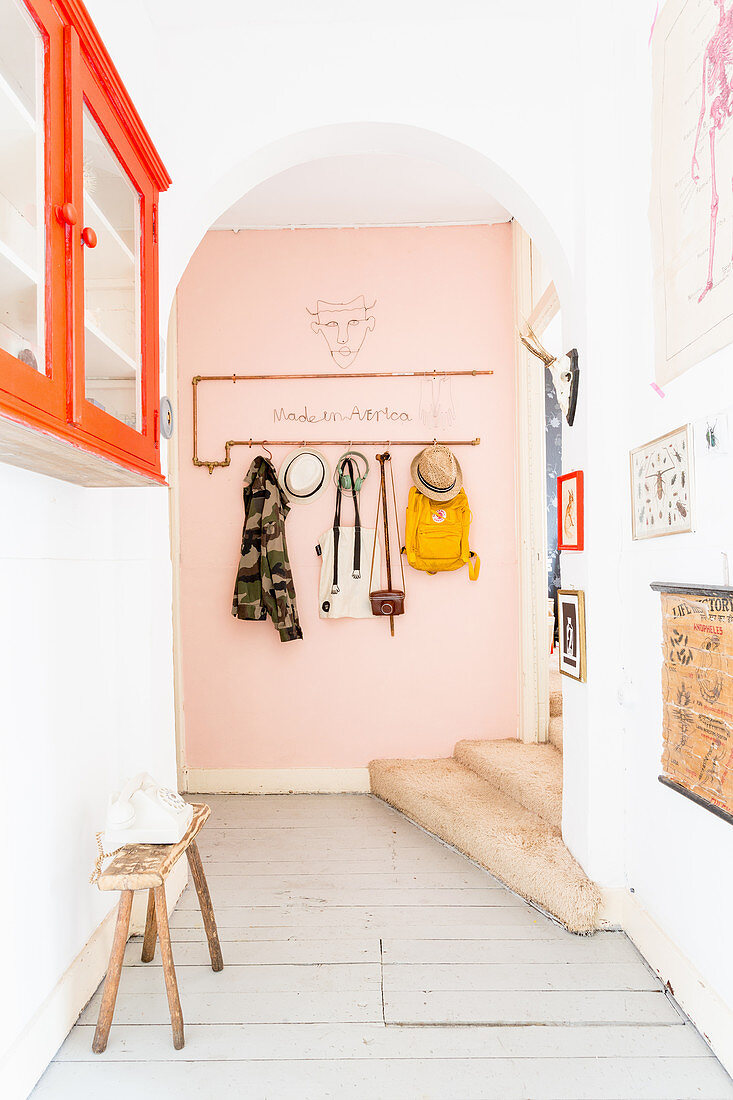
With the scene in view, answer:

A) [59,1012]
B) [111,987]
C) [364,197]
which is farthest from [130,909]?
[364,197]

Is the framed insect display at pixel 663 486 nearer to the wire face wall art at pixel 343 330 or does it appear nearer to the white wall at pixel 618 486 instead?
the white wall at pixel 618 486

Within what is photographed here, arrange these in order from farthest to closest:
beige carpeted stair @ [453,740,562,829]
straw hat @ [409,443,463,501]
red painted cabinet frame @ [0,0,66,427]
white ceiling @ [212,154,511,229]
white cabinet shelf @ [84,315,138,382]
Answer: straw hat @ [409,443,463,501], white ceiling @ [212,154,511,229], beige carpeted stair @ [453,740,562,829], white cabinet shelf @ [84,315,138,382], red painted cabinet frame @ [0,0,66,427]

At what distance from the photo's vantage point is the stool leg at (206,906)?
77.7 inches

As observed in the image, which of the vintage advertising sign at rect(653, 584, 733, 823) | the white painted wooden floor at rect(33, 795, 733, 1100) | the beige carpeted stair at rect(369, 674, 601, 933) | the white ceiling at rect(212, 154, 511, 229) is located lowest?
the white painted wooden floor at rect(33, 795, 733, 1100)

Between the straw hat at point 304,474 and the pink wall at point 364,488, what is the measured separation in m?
0.07

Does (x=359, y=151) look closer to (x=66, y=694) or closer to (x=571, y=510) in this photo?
(x=571, y=510)

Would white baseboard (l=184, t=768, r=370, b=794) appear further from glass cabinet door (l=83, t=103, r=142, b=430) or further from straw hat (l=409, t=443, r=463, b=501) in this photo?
glass cabinet door (l=83, t=103, r=142, b=430)

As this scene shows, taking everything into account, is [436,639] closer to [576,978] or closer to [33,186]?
[576,978]

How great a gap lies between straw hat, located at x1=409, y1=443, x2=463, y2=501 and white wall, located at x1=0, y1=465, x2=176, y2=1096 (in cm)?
143

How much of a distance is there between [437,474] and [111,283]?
2.08 meters

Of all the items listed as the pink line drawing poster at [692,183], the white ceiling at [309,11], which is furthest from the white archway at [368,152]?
the pink line drawing poster at [692,183]

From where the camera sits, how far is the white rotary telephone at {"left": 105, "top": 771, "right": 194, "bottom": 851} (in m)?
1.80

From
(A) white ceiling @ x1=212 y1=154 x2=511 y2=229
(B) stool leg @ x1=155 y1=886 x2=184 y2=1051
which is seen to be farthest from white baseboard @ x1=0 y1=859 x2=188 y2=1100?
(A) white ceiling @ x1=212 y1=154 x2=511 y2=229

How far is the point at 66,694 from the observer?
189 centimetres
